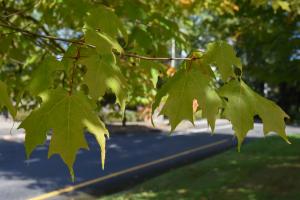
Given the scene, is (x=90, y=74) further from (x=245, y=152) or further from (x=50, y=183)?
(x=245, y=152)

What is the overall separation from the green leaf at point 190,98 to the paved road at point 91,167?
24.6 feet

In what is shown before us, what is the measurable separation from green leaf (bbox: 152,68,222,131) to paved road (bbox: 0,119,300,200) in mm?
7500

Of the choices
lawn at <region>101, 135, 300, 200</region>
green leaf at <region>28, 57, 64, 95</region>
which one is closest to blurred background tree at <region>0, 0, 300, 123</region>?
green leaf at <region>28, 57, 64, 95</region>

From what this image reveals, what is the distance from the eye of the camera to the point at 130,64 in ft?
13.8

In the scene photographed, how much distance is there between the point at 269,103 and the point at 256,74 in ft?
26.8

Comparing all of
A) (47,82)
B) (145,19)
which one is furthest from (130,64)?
(47,82)

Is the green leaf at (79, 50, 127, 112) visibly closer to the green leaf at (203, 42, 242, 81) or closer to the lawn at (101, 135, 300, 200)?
the green leaf at (203, 42, 242, 81)

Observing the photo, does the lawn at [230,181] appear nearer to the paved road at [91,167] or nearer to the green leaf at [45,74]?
the paved road at [91,167]

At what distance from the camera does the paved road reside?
371 inches

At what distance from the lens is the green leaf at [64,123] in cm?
145

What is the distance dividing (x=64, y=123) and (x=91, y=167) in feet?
36.0

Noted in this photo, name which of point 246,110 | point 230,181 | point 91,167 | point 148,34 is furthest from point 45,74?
point 91,167

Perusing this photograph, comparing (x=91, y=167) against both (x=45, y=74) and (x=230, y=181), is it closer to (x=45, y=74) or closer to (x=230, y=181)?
(x=230, y=181)

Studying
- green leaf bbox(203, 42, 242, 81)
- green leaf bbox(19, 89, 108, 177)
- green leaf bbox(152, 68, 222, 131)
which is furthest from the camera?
green leaf bbox(203, 42, 242, 81)
